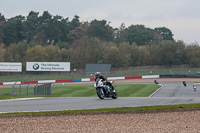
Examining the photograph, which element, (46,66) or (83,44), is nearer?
(46,66)

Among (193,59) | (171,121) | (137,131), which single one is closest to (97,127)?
(137,131)

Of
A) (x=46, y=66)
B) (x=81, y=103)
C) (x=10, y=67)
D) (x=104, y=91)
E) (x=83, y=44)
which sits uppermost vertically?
(x=83, y=44)

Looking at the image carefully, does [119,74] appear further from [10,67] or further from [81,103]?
[81,103]

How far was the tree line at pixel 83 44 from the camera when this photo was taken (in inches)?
3716

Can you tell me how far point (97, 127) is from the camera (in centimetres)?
1216

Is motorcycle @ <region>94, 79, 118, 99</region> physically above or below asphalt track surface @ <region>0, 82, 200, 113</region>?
above

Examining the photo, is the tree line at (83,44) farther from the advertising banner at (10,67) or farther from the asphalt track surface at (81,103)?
the asphalt track surface at (81,103)

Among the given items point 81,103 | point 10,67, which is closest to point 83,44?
point 10,67

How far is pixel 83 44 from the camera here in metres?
107

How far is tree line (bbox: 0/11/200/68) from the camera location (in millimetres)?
94375

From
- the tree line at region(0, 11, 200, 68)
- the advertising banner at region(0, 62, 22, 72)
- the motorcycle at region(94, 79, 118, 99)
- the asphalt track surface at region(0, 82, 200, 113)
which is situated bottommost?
the asphalt track surface at region(0, 82, 200, 113)

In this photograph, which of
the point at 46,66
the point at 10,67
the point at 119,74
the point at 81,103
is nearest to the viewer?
the point at 81,103

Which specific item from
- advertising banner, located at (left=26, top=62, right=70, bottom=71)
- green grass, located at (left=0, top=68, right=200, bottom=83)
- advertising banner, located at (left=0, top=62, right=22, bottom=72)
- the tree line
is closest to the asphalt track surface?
green grass, located at (left=0, top=68, right=200, bottom=83)

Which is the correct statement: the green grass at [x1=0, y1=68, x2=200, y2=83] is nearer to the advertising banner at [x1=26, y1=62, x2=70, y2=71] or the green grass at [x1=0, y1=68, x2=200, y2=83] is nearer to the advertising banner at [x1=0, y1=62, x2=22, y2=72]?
the advertising banner at [x1=26, y1=62, x2=70, y2=71]
